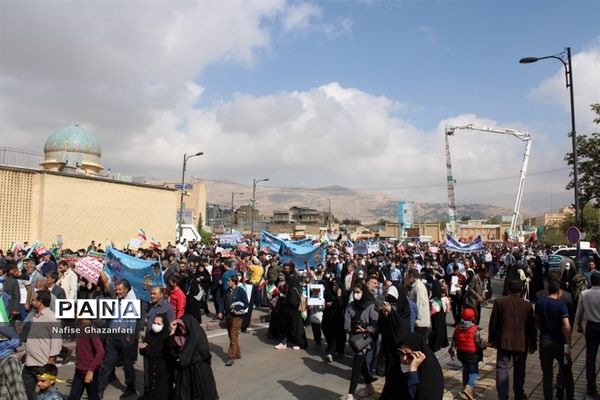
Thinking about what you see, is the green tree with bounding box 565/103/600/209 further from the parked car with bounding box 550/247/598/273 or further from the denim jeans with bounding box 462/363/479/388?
the denim jeans with bounding box 462/363/479/388

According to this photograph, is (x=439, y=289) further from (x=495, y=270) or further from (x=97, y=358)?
(x=495, y=270)

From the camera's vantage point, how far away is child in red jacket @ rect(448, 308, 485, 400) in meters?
7.41

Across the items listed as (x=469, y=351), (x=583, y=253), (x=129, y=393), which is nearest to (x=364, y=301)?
(x=469, y=351)

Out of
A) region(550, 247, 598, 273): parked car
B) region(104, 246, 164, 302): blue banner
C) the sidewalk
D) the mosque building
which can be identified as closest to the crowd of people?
the sidewalk

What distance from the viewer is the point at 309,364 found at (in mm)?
9914

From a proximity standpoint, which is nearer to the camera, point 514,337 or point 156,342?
point 156,342

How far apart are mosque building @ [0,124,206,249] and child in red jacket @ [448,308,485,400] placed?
2494 cm

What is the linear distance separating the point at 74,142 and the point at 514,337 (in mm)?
45081

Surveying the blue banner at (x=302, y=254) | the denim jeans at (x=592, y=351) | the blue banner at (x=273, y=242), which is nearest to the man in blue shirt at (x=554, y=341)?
the denim jeans at (x=592, y=351)

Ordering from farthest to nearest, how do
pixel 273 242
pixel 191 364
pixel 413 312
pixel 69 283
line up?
pixel 273 242 → pixel 69 283 → pixel 413 312 → pixel 191 364

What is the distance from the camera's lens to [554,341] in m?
6.92

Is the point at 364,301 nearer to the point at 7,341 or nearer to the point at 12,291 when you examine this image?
the point at 7,341

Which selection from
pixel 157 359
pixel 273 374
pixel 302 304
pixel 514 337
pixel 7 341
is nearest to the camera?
pixel 7 341

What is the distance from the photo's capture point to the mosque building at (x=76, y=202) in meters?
31.0
